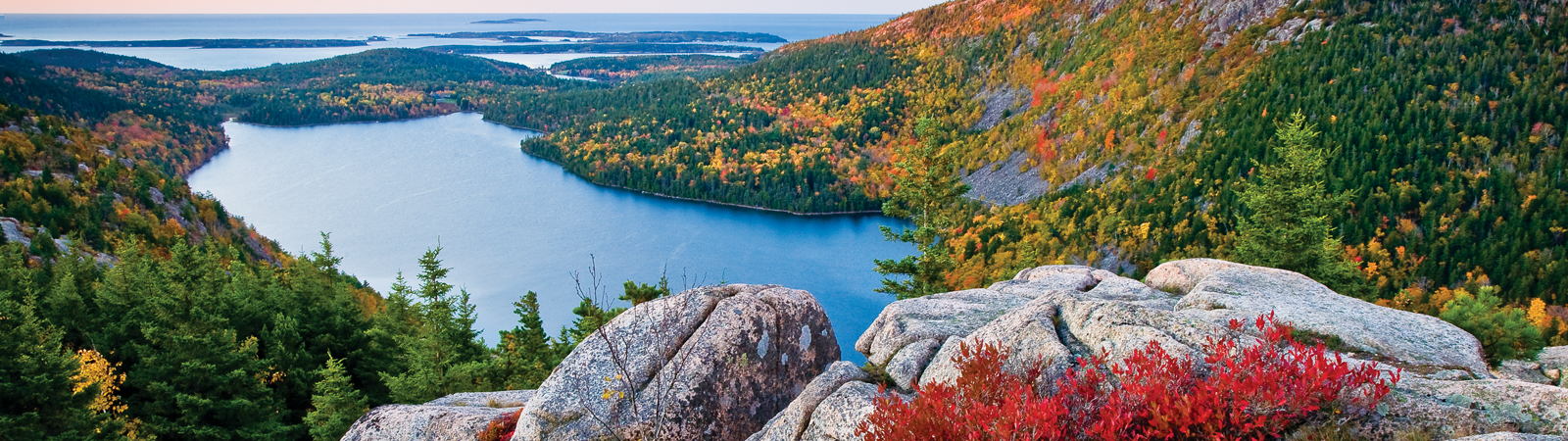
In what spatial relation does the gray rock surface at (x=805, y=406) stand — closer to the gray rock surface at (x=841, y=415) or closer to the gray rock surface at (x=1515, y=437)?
the gray rock surface at (x=841, y=415)

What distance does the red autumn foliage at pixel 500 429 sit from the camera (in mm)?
16469

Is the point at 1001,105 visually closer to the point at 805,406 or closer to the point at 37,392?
the point at 37,392

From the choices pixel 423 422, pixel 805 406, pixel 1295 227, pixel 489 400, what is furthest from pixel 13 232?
pixel 1295 227

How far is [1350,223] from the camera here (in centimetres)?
7294

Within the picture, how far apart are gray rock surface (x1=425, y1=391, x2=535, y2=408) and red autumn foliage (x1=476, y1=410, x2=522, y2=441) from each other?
1.66 m

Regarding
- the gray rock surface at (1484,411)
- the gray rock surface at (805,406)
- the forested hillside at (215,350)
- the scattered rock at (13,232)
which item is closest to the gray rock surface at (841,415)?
the gray rock surface at (805,406)

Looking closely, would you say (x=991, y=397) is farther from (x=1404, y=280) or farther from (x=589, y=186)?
(x=589, y=186)

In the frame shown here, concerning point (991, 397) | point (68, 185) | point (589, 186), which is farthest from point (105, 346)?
point (589, 186)

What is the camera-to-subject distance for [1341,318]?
14.8 m

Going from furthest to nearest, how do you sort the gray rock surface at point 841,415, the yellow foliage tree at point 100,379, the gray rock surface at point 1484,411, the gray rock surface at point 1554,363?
the yellow foliage tree at point 100,379 < the gray rock surface at point 1554,363 < the gray rock surface at point 841,415 < the gray rock surface at point 1484,411

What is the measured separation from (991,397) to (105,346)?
36.0m

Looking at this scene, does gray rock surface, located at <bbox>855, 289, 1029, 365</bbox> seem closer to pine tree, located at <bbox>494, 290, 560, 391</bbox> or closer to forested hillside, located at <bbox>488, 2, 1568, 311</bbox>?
pine tree, located at <bbox>494, 290, 560, 391</bbox>

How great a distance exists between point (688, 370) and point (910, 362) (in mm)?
4822

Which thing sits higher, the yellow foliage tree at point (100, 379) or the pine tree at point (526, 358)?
the yellow foliage tree at point (100, 379)
